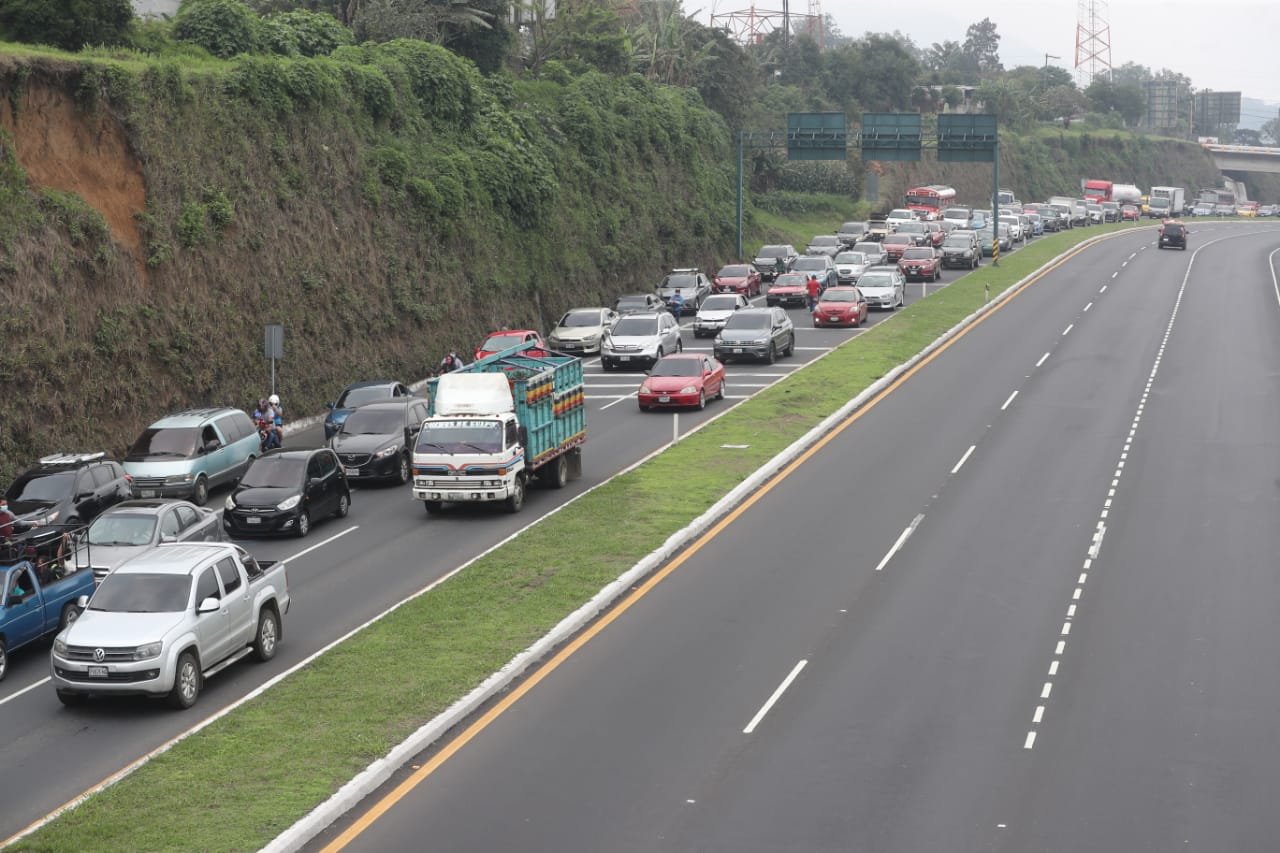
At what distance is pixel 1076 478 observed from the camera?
30797 millimetres

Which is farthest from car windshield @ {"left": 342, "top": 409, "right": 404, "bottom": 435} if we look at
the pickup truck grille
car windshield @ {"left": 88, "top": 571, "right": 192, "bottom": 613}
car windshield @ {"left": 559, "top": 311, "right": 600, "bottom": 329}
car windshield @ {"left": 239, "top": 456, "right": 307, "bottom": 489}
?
car windshield @ {"left": 559, "top": 311, "right": 600, "bottom": 329}

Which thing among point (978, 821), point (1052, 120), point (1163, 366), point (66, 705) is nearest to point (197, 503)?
point (66, 705)

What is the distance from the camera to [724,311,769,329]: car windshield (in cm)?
4853

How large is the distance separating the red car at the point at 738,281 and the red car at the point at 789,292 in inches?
48.2

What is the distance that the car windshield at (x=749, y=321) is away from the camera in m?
48.5

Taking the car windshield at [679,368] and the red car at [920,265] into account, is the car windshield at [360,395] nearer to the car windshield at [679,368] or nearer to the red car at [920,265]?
the car windshield at [679,368]

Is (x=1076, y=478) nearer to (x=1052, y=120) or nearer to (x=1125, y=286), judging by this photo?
(x=1125, y=286)

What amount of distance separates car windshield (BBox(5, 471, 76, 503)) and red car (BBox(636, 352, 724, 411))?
16.5 metres

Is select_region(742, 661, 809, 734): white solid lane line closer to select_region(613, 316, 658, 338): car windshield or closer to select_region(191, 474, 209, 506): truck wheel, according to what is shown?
select_region(191, 474, 209, 506): truck wheel

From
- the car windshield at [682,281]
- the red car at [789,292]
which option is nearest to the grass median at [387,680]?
the car windshield at [682,281]

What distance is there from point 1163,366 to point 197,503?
1155 inches

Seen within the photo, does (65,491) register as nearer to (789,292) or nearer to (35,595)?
(35,595)

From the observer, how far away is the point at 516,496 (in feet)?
95.5

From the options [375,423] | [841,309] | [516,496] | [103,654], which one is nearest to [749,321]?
[841,309]
